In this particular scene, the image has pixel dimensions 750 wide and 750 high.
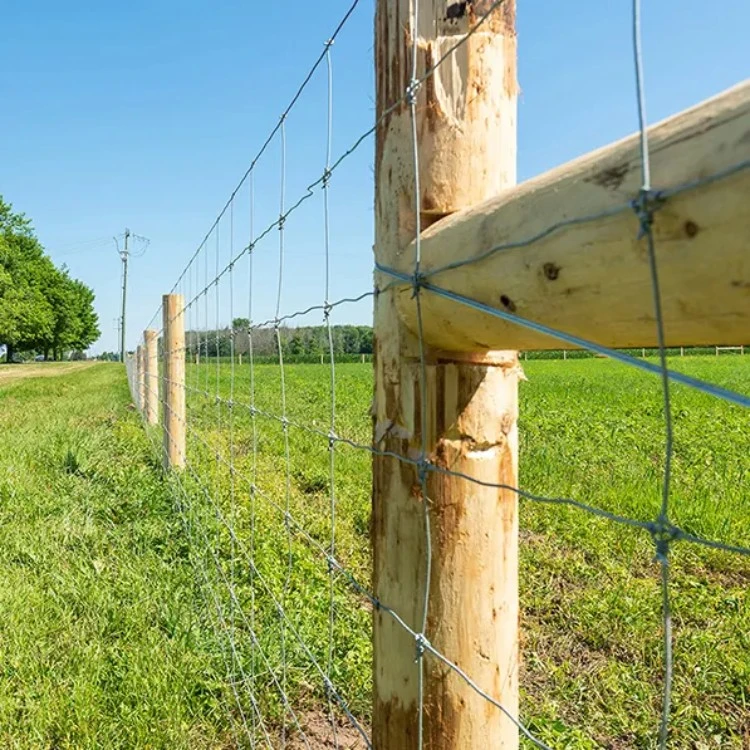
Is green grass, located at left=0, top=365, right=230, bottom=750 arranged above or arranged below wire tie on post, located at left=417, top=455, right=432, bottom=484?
below

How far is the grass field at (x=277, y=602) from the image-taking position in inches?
98.1

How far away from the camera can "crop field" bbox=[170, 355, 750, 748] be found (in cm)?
256

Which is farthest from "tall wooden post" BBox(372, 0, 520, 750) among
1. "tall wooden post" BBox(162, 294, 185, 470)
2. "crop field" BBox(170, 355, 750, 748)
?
"tall wooden post" BBox(162, 294, 185, 470)

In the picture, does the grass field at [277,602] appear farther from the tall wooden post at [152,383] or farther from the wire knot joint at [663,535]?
the tall wooden post at [152,383]

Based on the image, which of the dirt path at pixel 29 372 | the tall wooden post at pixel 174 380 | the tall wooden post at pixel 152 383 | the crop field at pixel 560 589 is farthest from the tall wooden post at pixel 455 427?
the dirt path at pixel 29 372

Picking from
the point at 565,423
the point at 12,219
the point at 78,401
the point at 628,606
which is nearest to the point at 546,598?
the point at 628,606

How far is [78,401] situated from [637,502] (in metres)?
12.1

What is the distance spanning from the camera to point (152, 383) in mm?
9820

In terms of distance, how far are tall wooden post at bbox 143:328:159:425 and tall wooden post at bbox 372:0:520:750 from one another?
25.9 feet

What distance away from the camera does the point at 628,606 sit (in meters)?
3.33

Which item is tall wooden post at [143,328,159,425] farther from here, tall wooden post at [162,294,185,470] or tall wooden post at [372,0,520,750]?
tall wooden post at [372,0,520,750]

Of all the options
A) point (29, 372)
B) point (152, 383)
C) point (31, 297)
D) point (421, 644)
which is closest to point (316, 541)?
point (421, 644)

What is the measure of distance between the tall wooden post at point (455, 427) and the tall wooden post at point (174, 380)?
4.81 m

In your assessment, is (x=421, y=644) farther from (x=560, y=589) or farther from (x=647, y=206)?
(x=560, y=589)
